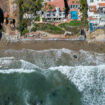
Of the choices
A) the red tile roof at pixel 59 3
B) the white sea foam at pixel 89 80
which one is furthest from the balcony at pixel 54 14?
the white sea foam at pixel 89 80

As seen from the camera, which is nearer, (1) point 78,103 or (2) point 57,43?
(1) point 78,103

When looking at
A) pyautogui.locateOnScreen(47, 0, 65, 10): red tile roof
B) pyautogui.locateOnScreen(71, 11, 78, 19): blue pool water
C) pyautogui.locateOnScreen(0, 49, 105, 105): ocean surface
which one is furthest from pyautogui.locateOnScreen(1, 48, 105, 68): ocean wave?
pyautogui.locateOnScreen(47, 0, 65, 10): red tile roof

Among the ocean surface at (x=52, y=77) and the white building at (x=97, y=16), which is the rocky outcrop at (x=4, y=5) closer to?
the ocean surface at (x=52, y=77)

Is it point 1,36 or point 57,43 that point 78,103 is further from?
point 1,36

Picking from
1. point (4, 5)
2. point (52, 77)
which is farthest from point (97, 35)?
point (4, 5)

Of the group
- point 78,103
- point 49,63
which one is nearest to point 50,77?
point 49,63

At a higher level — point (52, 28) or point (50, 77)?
point (52, 28)
